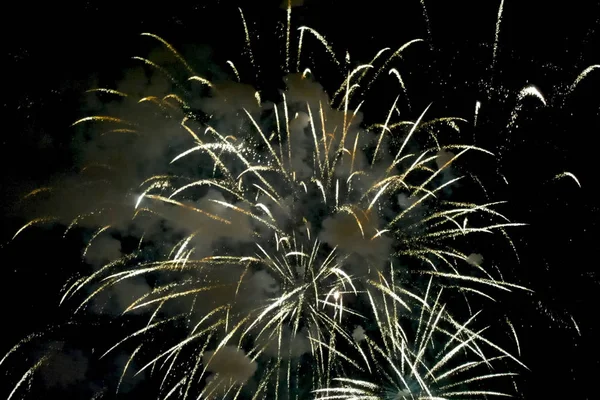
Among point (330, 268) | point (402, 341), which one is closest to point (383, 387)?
point (402, 341)

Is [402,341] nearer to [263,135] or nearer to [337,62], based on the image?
[263,135]

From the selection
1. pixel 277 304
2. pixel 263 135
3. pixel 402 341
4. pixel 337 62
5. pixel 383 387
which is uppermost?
pixel 337 62

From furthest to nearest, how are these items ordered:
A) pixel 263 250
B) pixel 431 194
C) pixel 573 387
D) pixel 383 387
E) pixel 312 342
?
pixel 573 387, pixel 383 387, pixel 312 342, pixel 263 250, pixel 431 194

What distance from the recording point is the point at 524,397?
15586 mm

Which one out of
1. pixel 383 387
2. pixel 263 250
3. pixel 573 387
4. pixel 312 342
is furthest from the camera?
pixel 573 387

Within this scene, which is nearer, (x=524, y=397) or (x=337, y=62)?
(x=337, y=62)

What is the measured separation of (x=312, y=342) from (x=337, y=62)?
5984mm

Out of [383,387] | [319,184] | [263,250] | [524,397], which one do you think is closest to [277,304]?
[263,250]

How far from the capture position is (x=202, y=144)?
8.87 meters

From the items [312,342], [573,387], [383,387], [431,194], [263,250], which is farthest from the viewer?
[573,387]

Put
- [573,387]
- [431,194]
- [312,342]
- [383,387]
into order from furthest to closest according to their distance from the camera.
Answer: [573,387], [383,387], [312,342], [431,194]

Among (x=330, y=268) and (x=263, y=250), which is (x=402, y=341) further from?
(x=263, y=250)

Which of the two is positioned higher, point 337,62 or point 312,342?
point 337,62

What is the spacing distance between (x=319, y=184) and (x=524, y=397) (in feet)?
40.5
